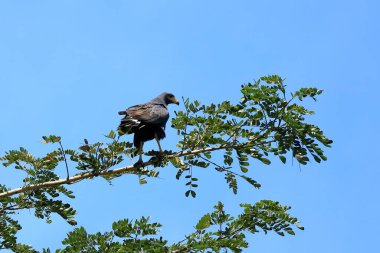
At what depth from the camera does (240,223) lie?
9023 millimetres

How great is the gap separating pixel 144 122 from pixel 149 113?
0.21 m

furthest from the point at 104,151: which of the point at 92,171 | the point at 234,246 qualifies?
the point at 234,246

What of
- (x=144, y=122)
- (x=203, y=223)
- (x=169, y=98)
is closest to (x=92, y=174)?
(x=144, y=122)

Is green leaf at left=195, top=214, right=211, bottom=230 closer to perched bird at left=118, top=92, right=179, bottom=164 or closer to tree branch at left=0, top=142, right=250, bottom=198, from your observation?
tree branch at left=0, top=142, right=250, bottom=198

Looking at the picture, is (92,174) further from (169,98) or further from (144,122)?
(169,98)

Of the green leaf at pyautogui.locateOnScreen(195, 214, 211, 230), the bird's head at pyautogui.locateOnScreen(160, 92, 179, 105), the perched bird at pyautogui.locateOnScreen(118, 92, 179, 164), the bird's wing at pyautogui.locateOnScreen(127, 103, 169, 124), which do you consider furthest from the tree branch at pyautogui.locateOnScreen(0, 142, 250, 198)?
the bird's head at pyautogui.locateOnScreen(160, 92, 179, 105)

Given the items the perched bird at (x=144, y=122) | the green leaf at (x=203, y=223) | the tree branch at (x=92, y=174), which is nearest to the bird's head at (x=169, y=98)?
the perched bird at (x=144, y=122)

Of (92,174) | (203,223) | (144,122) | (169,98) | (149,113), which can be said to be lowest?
(203,223)

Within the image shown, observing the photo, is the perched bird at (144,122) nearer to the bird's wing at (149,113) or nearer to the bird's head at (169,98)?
the bird's wing at (149,113)

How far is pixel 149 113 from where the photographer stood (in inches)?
360

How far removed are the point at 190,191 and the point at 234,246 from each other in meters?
0.90

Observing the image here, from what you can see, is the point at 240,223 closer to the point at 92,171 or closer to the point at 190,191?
the point at 190,191

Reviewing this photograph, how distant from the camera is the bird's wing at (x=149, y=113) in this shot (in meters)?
9.00

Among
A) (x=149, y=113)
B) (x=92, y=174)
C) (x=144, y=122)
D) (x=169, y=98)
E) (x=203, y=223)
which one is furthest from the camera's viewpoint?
(x=169, y=98)
